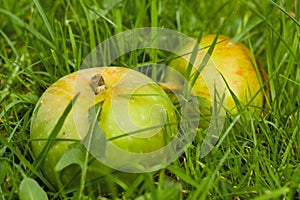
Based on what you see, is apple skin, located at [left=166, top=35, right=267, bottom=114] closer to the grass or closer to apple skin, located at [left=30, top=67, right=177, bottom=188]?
the grass

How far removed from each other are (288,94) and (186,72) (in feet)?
1.39

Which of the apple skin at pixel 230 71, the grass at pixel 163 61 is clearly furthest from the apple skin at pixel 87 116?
the apple skin at pixel 230 71

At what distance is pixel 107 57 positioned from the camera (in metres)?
2.14

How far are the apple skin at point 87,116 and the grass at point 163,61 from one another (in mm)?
47

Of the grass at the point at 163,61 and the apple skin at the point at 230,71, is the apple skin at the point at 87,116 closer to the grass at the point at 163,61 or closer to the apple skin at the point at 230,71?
the grass at the point at 163,61

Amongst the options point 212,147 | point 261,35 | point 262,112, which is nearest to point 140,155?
point 212,147

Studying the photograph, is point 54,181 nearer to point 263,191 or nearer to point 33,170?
point 33,170

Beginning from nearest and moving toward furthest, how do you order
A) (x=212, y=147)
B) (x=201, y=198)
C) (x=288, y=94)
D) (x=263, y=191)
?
(x=201, y=198) → (x=263, y=191) → (x=212, y=147) → (x=288, y=94)

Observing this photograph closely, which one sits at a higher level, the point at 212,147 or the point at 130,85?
the point at 130,85

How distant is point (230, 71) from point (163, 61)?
1.03ft

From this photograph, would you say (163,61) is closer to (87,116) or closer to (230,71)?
(230,71)

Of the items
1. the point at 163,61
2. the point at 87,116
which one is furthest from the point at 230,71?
the point at 87,116

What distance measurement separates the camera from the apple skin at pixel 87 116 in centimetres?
156

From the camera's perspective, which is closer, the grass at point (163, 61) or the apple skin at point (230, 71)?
the grass at point (163, 61)
